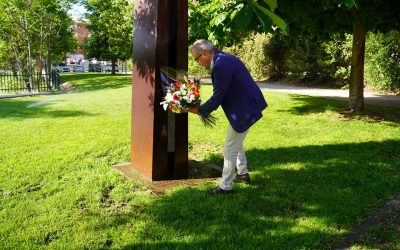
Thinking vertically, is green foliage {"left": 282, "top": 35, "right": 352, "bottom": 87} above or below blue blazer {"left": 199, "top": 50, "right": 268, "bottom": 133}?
above

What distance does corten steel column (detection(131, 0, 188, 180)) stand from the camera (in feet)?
17.6

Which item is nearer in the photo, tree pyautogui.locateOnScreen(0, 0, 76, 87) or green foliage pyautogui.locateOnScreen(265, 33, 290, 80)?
tree pyautogui.locateOnScreen(0, 0, 76, 87)

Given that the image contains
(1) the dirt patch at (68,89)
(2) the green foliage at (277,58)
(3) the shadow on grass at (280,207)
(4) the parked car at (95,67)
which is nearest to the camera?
(3) the shadow on grass at (280,207)

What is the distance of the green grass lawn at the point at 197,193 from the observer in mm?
3938

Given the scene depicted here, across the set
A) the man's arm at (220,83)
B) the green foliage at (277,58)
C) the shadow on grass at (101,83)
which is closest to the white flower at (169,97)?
the man's arm at (220,83)

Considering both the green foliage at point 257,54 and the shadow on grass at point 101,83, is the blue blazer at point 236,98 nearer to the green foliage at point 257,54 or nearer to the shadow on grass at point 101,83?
the shadow on grass at point 101,83

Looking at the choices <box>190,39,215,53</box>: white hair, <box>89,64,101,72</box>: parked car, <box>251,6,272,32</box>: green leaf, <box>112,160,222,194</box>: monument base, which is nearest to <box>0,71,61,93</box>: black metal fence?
<box>112,160,222,194</box>: monument base

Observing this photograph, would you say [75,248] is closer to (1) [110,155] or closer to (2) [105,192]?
(2) [105,192]

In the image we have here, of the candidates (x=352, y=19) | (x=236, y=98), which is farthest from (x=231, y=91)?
(x=352, y=19)

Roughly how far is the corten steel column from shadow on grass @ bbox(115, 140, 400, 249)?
68 centimetres

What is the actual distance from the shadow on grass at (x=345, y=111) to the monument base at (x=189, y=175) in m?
5.43

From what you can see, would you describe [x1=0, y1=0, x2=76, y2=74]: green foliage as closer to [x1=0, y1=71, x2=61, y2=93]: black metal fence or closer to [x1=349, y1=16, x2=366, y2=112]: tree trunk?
[x1=0, y1=71, x2=61, y2=93]: black metal fence

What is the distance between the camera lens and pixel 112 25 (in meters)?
35.4

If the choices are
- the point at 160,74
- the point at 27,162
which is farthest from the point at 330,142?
the point at 27,162
